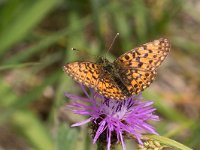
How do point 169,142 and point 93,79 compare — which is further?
point 93,79

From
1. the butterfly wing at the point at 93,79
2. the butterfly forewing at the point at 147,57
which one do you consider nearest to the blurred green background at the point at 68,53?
the butterfly forewing at the point at 147,57

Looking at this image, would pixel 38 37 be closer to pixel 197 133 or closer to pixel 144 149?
pixel 197 133

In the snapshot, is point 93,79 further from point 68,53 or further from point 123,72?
point 68,53

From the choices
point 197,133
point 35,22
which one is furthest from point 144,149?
point 35,22

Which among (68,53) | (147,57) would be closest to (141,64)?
(147,57)

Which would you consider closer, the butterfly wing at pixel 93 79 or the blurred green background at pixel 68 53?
the butterfly wing at pixel 93 79

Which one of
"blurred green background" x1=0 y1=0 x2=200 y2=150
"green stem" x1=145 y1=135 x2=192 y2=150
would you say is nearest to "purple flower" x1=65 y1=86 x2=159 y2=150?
"green stem" x1=145 y1=135 x2=192 y2=150

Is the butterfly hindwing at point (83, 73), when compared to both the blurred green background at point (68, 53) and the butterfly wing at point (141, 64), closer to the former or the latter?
the butterfly wing at point (141, 64)
